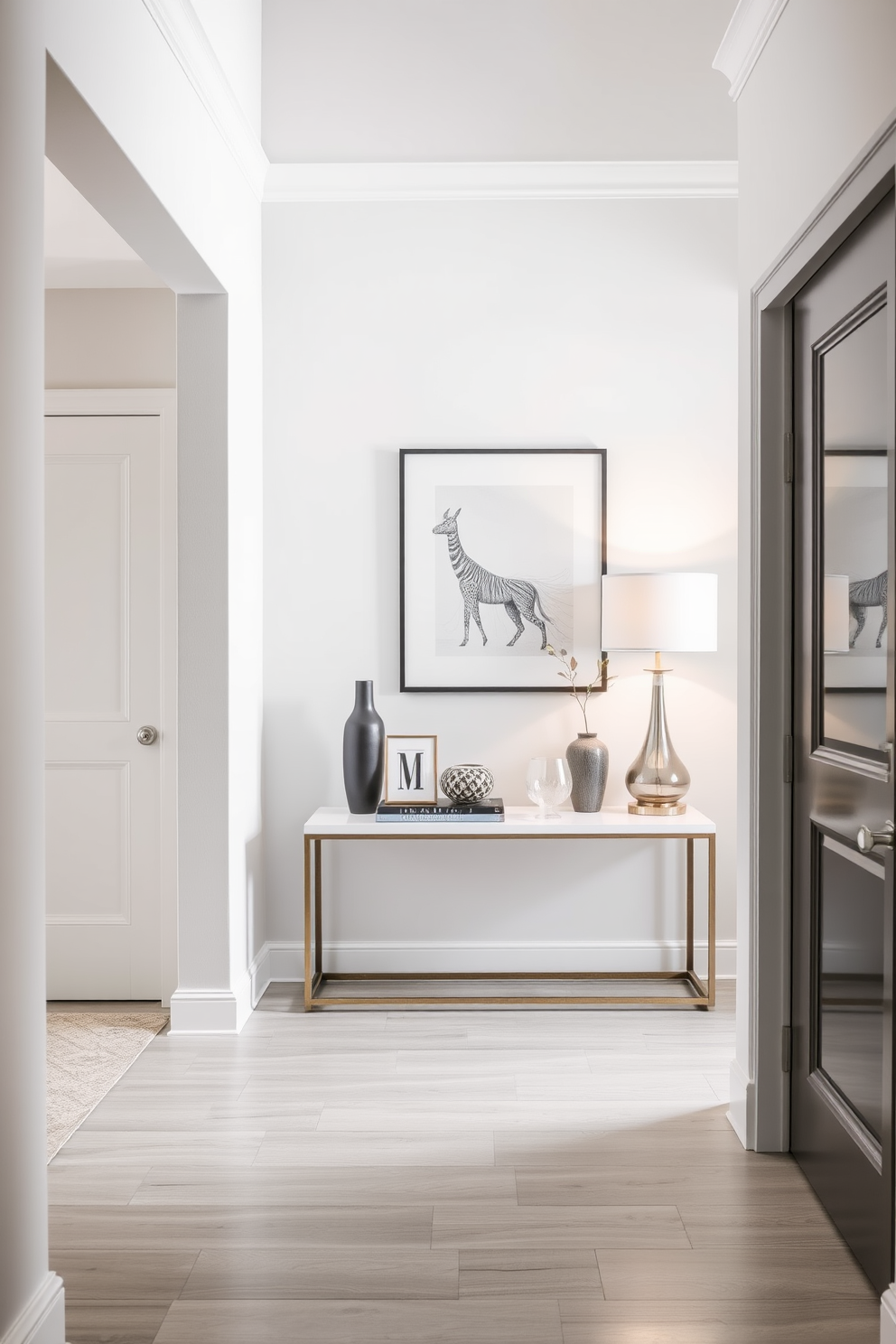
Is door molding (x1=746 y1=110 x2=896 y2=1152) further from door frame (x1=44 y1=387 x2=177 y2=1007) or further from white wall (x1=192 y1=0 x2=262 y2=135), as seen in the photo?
door frame (x1=44 y1=387 x2=177 y2=1007)

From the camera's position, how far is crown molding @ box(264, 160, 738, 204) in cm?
366

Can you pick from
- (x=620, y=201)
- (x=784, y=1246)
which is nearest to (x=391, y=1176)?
(x=784, y=1246)

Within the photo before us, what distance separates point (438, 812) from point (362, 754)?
0.33 meters

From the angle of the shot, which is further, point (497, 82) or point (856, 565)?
point (497, 82)

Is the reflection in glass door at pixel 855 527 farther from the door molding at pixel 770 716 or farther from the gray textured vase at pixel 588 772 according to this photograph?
the gray textured vase at pixel 588 772

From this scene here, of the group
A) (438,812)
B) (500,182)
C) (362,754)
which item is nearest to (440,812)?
(438,812)

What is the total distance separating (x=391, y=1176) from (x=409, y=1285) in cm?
41

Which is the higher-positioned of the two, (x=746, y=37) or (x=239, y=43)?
(x=239, y=43)

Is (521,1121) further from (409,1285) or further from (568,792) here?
(568,792)

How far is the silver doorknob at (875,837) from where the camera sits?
1.74 meters

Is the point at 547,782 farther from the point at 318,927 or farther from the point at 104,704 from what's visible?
the point at 104,704

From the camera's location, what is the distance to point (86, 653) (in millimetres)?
3748

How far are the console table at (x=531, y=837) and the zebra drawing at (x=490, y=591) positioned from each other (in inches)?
28.1

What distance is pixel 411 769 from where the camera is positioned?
3590 millimetres
